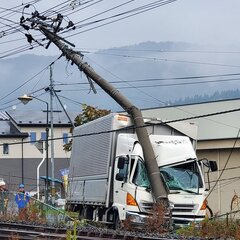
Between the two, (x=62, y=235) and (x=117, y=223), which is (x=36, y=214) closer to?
(x=117, y=223)

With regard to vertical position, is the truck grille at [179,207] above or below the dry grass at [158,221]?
above

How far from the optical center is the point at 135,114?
19672mm

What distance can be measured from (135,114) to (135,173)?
8.07 ft

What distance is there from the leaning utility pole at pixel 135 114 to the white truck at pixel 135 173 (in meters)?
0.23

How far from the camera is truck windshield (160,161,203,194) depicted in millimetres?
18141

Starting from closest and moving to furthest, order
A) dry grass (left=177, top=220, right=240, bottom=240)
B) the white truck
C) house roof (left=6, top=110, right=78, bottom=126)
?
dry grass (left=177, top=220, right=240, bottom=240)
the white truck
house roof (left=6, top=110, right=78, bottom=126)

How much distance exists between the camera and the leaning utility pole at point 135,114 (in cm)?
1766

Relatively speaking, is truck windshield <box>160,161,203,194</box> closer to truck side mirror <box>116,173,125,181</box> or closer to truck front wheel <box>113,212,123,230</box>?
truck side mirror <box>116,173,125,181</box>

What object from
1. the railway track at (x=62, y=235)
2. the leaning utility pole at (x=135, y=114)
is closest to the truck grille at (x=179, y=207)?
the leaning utility pole at (x=135, y=114)

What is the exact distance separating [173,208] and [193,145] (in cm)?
310

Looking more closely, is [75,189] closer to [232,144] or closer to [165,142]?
[165,142]

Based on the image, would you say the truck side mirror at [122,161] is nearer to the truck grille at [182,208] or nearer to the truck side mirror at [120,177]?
the truck side mirror at [120,177]

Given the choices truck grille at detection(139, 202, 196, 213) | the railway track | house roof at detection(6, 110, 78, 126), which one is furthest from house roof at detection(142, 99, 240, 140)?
house roof at detection(6, 110, 78, 126)

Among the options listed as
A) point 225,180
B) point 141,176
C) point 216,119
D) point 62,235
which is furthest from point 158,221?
point 216,119
